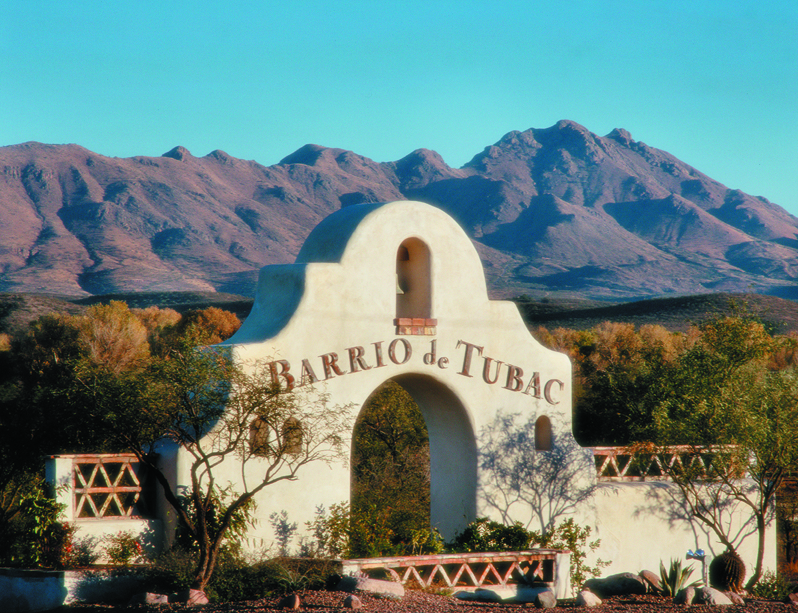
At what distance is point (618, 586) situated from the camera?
16.3 metres

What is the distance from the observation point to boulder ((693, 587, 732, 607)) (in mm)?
14134

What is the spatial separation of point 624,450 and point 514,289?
484 ft

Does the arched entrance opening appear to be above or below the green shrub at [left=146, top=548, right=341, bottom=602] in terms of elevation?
above

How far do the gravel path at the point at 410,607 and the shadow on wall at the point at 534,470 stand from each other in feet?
9.45

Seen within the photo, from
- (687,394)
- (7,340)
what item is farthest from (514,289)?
(687,394)

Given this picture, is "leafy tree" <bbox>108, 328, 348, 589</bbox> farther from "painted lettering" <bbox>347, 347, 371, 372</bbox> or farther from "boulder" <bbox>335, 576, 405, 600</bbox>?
"boulder" <bbox>335, 576, 405, 600</bbox>

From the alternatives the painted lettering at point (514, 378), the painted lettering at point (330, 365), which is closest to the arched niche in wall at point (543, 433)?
the painted lettering at point (514, 378)

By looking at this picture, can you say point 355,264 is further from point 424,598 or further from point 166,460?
point 424,598

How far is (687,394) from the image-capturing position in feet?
64.6

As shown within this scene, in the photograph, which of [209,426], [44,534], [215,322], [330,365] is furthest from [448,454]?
[215,322]

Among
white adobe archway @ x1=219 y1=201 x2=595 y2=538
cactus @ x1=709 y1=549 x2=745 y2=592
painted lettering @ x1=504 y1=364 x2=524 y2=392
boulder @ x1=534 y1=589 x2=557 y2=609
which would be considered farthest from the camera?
cactus @ x1=709 y1=549 x2=745 y2=592

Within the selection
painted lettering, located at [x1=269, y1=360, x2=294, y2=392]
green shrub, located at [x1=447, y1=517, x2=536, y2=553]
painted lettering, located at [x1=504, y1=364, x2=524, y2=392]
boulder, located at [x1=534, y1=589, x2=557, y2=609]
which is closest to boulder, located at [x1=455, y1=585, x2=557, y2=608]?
boulder, located at [x1=534, y1=589, x2=557, y2=609]

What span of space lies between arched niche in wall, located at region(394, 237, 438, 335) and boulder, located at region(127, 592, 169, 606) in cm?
641

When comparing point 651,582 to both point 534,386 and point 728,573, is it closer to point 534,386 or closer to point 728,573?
point 728,573
